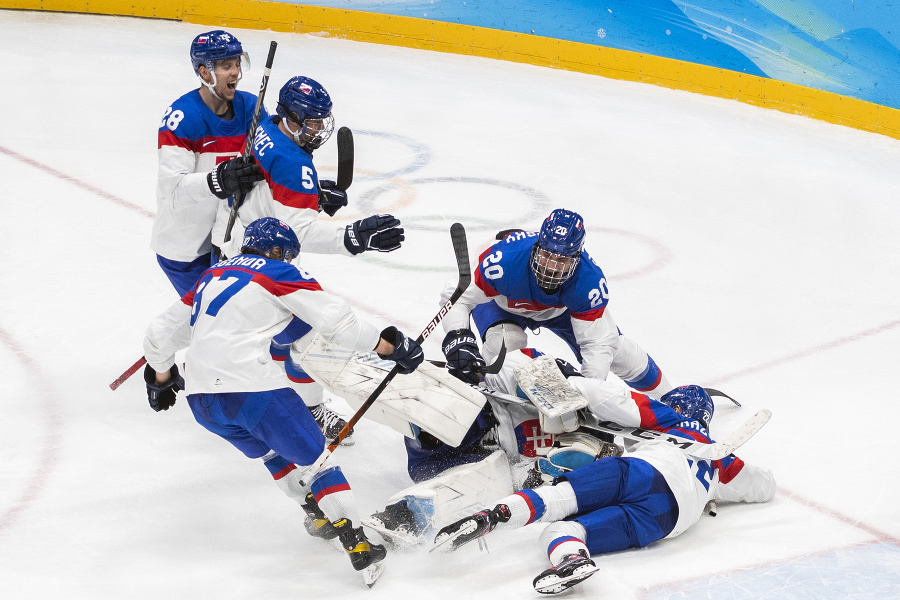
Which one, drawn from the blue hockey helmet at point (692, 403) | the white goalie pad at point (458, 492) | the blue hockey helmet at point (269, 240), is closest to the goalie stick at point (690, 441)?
the white goalie pad at point (458, 492)

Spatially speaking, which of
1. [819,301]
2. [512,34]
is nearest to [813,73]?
[512,34]

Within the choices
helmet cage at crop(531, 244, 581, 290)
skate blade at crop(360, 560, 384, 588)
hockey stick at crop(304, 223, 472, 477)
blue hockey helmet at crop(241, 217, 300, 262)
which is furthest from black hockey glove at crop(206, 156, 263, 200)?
skate blade at crop(360, 560, 384, 588)

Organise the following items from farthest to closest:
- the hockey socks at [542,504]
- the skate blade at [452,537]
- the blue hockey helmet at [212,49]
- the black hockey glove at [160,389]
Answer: the blue hockey helmet at [212,49]
the black hockey glove at [160,389]
the hockey socks at [542,504]
the skate blade at [452,537]

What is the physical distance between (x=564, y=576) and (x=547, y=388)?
69cm

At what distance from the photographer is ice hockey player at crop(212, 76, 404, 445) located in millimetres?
3383

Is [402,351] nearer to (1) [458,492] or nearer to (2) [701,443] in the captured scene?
(1) [458,492]

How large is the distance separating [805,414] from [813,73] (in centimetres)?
493

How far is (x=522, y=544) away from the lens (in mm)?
3002

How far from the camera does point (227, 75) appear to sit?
368 centimetres

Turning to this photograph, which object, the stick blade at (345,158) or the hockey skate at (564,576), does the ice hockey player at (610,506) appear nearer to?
the hockey skate at (564,576)

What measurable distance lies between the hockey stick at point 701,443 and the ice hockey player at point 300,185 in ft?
3.19

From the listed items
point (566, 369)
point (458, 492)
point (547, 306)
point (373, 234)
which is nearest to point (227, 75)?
point (373, 234)

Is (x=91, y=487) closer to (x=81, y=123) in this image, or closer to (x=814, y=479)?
(x=814, y=479)

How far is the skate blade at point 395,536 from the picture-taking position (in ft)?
9.52
